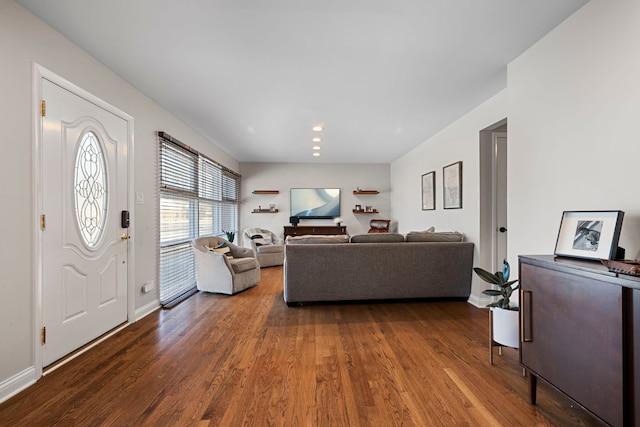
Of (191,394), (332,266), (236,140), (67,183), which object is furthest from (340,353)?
(236,140)

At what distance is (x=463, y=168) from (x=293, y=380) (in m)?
3.28

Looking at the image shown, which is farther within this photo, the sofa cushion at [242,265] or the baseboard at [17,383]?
the sofa cushion at [242,265]

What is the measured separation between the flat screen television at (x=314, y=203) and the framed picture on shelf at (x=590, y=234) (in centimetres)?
563

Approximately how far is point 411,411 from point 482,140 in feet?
10.0

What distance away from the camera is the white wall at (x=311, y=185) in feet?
23.7

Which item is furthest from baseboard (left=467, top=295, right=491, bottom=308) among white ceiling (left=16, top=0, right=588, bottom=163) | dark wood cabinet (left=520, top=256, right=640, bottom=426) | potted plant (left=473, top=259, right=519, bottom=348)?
white ceiling (left=16, top=0, right=588, bottom=163)

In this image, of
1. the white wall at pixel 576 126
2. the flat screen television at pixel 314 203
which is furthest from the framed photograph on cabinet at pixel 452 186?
the flat screen television at pixel 314 203

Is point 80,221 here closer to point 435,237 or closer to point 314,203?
point 435,237

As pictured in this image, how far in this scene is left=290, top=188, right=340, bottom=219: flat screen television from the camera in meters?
7.25

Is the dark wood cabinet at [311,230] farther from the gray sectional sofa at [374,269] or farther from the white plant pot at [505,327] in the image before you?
the white plant pot at [505,327]

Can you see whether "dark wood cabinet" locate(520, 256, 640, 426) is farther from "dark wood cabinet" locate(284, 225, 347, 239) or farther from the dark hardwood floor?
"dark wood cabinet" locate(284, 225, 347, 239)

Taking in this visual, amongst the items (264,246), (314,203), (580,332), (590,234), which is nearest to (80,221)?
(580,332)

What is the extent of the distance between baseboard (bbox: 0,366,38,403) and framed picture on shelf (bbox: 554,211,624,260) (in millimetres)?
3332

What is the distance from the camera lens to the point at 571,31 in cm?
196
